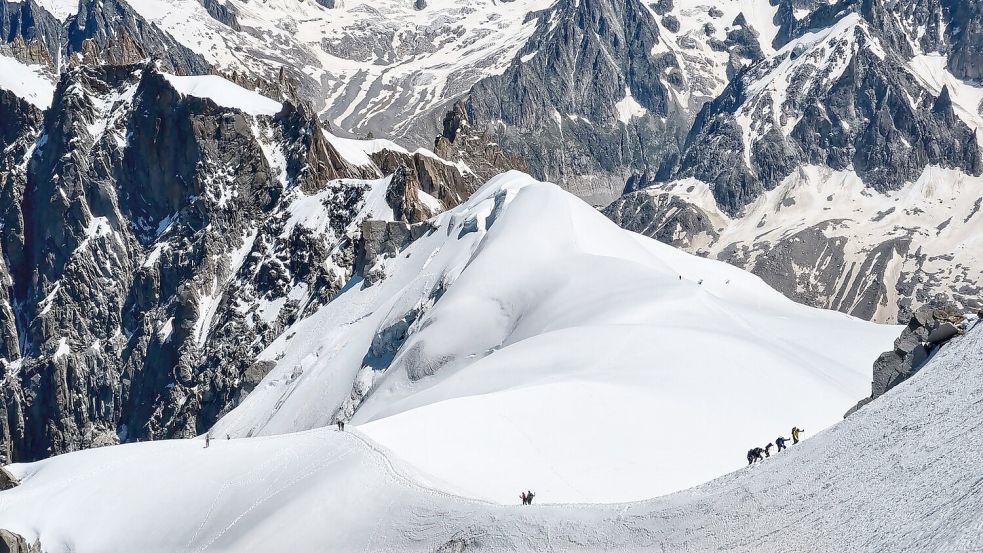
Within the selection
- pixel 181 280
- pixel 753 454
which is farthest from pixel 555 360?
pixel 181 280

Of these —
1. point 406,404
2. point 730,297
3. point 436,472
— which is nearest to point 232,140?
point 730,297

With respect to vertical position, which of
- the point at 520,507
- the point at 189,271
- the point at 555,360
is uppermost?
the point at 555,360

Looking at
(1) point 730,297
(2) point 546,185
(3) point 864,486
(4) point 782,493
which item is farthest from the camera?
(2) point 546,185

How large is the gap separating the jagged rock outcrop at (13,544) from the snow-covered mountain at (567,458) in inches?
67.8

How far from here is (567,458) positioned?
180ft

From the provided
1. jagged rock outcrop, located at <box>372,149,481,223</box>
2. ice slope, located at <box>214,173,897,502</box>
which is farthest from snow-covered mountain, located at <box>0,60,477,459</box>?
ice slope, located at <box>214,173,897,502</box>

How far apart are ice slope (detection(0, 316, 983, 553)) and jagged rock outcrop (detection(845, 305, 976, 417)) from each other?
2.18m

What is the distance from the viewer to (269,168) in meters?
190

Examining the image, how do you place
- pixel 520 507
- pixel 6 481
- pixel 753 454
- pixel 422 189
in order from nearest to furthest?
pixel 753 454 < pixel 520 507 < pixel 6 481 < pixel 422 189

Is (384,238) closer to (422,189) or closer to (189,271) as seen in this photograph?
(422,189)

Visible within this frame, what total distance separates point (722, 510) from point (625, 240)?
87783 millimetres

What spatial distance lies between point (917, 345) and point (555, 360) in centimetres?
3616

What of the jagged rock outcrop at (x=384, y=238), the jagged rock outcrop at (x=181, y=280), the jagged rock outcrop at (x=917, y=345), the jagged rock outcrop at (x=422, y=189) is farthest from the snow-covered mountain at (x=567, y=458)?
the jagged rock outcrop at (x=181, y=280)

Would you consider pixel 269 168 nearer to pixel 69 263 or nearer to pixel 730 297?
pixel 69 263
